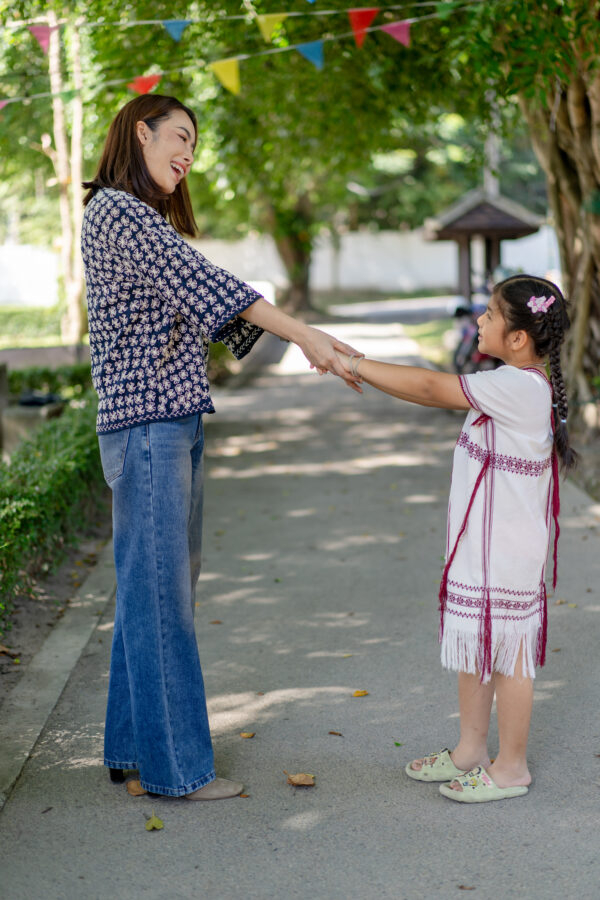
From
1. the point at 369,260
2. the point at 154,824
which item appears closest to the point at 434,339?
the point at 154,824

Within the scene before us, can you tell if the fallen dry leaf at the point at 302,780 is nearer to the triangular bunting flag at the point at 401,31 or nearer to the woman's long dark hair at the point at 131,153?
the woman's long dark hair at the point at 131,153

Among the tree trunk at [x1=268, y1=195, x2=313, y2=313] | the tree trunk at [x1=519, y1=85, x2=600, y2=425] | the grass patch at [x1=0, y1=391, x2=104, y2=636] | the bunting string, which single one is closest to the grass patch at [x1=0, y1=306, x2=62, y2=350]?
the tree trunk at [x1=268, y1=195, x2=313, y2=313]

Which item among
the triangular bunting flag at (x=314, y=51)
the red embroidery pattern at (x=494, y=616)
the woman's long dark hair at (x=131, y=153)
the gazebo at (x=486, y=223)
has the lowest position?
the red embroidery pattern at (x=494, y=616)

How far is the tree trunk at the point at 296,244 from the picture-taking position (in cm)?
3012

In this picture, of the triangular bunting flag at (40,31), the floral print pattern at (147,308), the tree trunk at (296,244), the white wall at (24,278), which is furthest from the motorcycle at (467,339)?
the white wall at (24,278)

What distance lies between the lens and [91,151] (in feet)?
53.6

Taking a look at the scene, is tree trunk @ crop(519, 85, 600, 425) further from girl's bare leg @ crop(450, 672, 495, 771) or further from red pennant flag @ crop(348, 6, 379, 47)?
girl's bare leg @ crop(450, 672, 495, 771)

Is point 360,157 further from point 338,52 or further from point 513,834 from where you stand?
point 513,834

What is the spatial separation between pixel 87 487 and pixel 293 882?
13.1ft

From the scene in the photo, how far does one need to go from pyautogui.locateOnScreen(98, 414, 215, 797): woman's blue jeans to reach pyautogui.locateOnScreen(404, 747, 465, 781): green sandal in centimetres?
64

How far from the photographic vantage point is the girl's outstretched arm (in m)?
2.99

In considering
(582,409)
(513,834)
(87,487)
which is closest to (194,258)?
(513,834)

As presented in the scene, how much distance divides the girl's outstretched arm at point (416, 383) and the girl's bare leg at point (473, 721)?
84 centimetres

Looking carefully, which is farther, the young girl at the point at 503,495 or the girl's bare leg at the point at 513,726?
the girl's bare leg at the point at 513,726
